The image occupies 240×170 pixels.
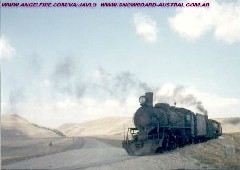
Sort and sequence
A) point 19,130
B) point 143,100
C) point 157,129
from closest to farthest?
point 157,129 → point 143,100 → point 19,130

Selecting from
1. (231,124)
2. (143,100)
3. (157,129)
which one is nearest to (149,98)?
(143,100)

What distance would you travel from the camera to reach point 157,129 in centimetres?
2050

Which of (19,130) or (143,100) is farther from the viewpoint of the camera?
(19,130)

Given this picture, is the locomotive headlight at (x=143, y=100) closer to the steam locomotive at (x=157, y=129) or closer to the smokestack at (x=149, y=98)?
the steam locomotive at (x=157, y=129)

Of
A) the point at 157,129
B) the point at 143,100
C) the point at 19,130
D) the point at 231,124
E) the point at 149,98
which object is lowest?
the point at 19,130

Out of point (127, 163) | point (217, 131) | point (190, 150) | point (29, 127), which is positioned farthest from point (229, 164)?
point (29, 127)

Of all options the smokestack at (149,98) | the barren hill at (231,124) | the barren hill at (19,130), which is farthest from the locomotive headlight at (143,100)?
the barren hill at (231,124)

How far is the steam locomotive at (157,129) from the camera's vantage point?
20.2m

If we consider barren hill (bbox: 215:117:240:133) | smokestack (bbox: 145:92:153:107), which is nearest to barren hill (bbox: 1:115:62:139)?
smokestack (bbox: 145:92:153:107)

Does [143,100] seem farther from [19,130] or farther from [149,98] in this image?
[19,130]

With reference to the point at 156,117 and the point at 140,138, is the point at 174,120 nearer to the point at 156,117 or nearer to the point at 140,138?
the point at 156,117

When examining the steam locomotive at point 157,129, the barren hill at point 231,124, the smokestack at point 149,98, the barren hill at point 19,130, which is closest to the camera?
the steam locomotive at point 157,129

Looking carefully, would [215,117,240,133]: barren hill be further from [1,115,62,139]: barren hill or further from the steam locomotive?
the steam locomotive

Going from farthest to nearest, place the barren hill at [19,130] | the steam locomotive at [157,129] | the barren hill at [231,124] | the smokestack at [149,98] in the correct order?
the barren hill at [231,124]
the barren hill at [19,130]
the smokestack at [149,98]
the steam locomotive at [157,129]
